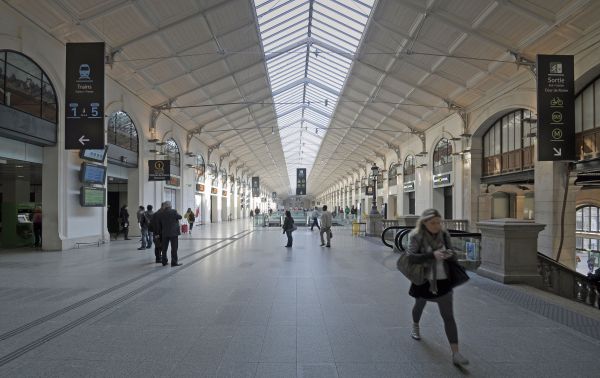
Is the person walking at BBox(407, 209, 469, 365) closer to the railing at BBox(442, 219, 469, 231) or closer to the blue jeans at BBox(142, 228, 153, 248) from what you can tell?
the blue jeans at BBox(142, 228, 153, 248)

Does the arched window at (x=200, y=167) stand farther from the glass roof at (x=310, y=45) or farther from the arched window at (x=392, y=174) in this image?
the arched window at (x=392, y=174)

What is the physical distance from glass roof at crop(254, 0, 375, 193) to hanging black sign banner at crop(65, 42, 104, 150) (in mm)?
7074

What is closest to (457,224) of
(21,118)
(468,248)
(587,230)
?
(468,248)

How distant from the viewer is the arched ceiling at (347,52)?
11.8 m

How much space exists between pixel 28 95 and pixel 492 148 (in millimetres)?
19348

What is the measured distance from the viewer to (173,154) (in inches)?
933

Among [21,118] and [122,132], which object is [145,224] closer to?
[21,118]

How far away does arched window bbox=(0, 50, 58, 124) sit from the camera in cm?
1064

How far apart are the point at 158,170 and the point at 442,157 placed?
16509 millimetres

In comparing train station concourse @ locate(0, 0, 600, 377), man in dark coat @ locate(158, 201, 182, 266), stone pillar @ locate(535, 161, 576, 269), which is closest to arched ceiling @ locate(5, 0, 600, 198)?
train station concourse @ locate(0, 0, 600, 377)

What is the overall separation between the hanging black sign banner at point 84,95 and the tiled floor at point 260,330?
3.52 meters

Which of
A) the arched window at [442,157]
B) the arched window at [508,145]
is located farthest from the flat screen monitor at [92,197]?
the arched window at [442,157]

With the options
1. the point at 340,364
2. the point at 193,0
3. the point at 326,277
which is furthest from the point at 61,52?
the point at 340,364

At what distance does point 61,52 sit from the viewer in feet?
41.5
